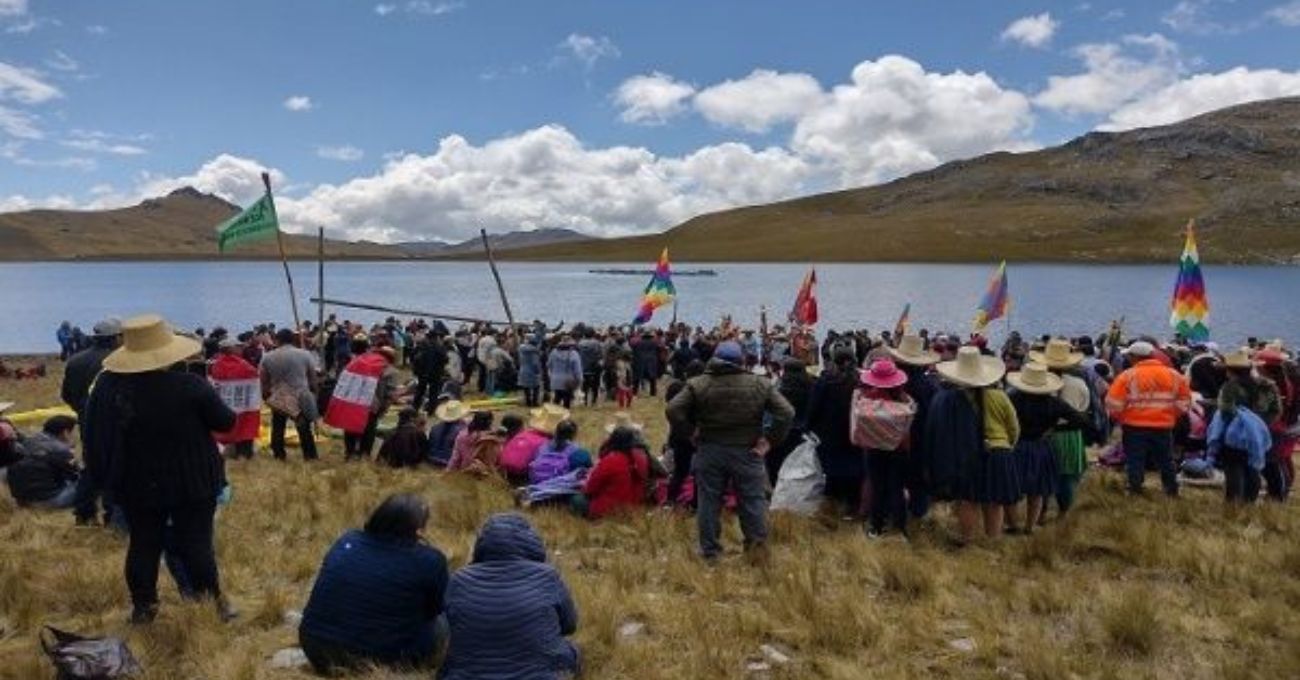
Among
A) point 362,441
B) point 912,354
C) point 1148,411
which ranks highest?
point 912,354

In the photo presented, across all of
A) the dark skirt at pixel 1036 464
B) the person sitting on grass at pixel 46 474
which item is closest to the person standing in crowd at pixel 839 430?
the dark skirt at pixel 1036 464

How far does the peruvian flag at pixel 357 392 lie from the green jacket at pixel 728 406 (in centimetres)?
685

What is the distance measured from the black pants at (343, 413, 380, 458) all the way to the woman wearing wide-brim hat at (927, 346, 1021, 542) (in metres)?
8.30

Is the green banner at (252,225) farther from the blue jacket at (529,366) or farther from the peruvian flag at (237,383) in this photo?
the peruvian flag at (237,383)

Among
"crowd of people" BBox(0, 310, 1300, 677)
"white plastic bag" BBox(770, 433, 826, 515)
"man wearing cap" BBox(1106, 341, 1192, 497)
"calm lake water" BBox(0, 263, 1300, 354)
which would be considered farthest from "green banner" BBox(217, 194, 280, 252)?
"calm lake water" BBox(0, 263, 1300, 354)

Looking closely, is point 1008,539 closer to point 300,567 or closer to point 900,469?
point 900,469

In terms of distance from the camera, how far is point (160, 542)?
6.78 m

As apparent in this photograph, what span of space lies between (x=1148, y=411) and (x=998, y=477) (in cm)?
290

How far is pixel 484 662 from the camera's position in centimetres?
535

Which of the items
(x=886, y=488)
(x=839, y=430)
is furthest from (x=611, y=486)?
(x=886, y=488)

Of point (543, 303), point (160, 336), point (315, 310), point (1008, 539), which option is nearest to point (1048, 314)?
point (543, 303)

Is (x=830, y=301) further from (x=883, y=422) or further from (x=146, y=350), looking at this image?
(x=146, y=350)

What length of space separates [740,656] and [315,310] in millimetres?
85422

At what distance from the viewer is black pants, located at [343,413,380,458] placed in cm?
1462
